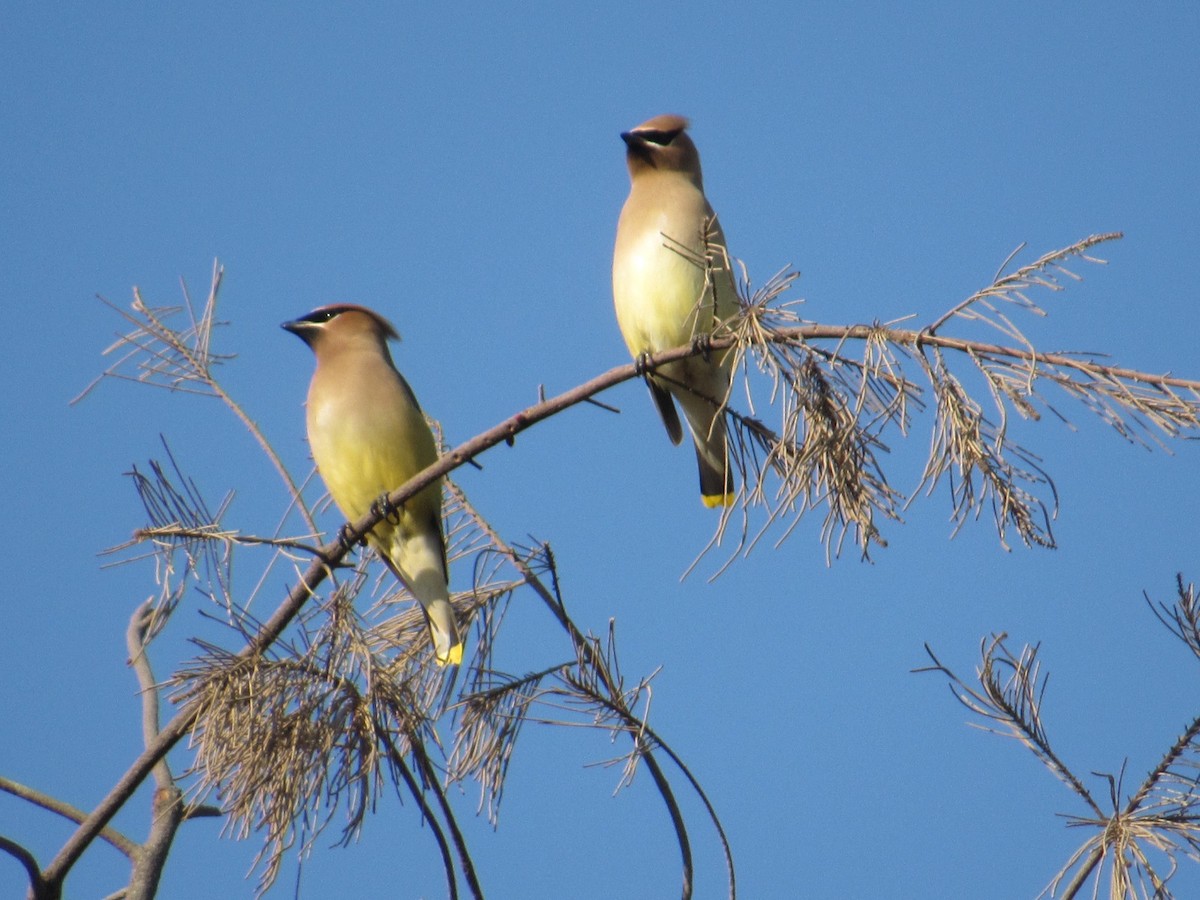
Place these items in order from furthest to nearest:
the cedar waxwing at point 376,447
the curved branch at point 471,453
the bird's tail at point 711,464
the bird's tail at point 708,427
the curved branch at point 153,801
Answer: the bird's tail at point 711,464 < the bird's tail at point 708,427 < the cedar waxwing at point 376,447 < the curved branch at point 153,801 < the curved branch at point 471,453

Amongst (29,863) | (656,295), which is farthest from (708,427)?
(29,863)

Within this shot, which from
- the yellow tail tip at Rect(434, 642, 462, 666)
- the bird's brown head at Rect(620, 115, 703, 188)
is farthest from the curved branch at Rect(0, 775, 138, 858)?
the bird's brown head at Rect(620, 115, 703, 188)

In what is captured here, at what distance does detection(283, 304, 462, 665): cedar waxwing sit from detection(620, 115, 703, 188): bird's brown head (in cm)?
86

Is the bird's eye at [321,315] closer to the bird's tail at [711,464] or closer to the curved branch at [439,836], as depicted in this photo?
the bird's tail at [711,464]

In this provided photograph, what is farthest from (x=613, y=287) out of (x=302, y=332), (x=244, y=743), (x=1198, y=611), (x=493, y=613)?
(x=1198, y=611)

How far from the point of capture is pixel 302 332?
380 centimetres

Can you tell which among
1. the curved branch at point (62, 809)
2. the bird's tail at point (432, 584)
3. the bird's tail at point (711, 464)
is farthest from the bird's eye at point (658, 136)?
the curved branch at point (62, 809)

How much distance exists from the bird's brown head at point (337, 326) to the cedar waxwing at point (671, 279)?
65 centimetres

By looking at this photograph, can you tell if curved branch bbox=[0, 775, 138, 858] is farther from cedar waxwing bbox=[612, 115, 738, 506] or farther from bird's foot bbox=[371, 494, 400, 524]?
cedar waxwing bbox=[612, 115, 738, 506]

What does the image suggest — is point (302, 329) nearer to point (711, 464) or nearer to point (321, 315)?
point (321, 315)

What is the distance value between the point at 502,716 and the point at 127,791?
629 mm

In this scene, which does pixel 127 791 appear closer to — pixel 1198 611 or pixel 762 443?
pixel 762 443

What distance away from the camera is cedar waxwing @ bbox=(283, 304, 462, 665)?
11.1ft

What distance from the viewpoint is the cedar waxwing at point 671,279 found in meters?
3.43
